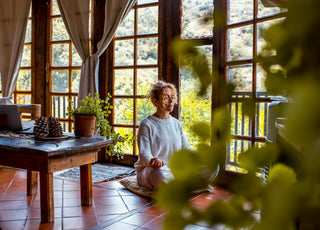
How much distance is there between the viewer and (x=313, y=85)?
0.20 m

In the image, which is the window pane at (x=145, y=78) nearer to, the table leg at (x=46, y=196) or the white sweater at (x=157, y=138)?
the white sweater at (x=157, y=138)

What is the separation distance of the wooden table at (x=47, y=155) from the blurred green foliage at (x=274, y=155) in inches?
83.5

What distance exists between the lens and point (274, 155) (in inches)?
12.1

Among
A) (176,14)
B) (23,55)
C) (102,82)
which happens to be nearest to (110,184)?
(102,82)

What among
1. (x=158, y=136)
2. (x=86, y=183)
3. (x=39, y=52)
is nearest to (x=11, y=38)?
(x=39, y=52)

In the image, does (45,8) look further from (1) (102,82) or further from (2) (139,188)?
(2) (139,188)

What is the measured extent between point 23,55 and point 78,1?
1.48 m

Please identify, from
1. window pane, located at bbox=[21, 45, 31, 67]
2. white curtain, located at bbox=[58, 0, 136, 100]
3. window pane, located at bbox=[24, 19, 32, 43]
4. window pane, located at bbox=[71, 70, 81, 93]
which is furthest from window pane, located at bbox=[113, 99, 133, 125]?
window pane, located at bbox=[24, 19, 32, 43]

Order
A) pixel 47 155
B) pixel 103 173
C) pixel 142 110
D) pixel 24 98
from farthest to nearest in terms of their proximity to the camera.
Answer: pixel 24 98, pixel 142 110, pixel 103 173, pixel 47 155

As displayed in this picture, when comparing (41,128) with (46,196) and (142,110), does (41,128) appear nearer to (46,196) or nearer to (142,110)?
(46,196)

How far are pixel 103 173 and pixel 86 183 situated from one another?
1.25 meters

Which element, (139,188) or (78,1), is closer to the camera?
(139,188)

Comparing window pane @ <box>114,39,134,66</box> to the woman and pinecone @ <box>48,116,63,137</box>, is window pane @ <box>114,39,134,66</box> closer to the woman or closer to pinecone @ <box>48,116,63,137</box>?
the woman

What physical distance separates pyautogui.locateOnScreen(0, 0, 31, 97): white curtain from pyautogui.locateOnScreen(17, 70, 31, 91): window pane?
0.15m
